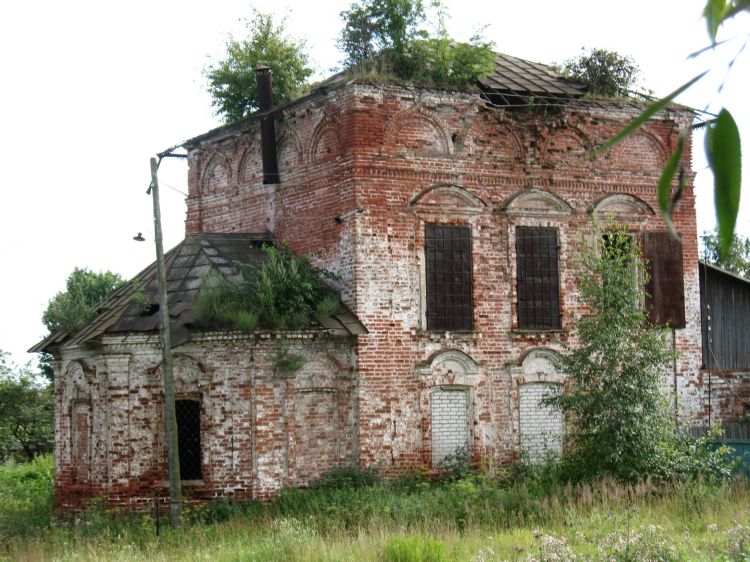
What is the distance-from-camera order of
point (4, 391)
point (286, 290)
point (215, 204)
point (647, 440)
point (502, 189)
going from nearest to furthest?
point (647, 440) → point (286, 290) → point (502, 189) → point (215, 204) → point (4, 391)

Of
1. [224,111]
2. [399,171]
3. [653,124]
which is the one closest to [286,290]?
[399,171]

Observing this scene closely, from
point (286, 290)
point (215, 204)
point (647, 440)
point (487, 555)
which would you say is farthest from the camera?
point (215, 204)

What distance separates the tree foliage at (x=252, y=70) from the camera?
20.5 metres

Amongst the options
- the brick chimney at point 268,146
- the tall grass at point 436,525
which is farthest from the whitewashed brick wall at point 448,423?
the brick chimney at point 268,146

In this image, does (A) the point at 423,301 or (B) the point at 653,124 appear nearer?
(A) the point at 423,301

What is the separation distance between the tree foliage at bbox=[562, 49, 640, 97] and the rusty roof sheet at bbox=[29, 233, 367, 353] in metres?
6.57

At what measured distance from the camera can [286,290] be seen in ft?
54.3

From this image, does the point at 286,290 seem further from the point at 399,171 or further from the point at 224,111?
the point at 224,111

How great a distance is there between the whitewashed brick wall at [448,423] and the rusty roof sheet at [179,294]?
1.84 m

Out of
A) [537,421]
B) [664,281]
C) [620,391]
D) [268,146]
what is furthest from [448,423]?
[268,146]

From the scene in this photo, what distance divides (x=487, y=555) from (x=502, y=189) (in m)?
7.97

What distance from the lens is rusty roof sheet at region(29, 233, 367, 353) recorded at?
1644 cm

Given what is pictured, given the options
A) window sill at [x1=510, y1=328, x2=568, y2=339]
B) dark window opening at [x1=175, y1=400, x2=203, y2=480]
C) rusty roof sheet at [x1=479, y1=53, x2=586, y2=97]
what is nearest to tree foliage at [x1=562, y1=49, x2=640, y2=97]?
rusty roof sheet at [x1=479, y1=53, x2=586, y2=97]

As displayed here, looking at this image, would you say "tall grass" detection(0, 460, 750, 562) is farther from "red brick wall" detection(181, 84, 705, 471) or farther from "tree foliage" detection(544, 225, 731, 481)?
"red brick wall" detection(181, 84, 705, 471)
